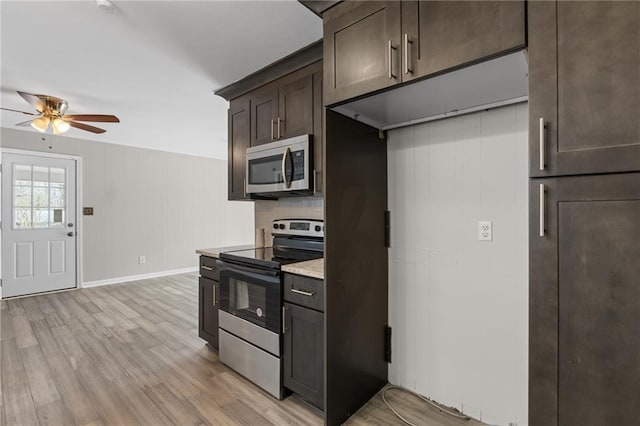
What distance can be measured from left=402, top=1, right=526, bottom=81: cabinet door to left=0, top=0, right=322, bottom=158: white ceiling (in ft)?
2.77

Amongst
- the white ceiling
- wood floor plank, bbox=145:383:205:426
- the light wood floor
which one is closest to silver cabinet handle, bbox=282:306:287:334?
the light wood floor

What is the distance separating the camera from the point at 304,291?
73.9 inches

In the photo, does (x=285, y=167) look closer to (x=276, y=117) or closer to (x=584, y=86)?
(x=276, y=117)

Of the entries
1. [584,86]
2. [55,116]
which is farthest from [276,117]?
[55,116]

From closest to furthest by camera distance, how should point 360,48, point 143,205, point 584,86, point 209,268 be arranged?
point 584,86
point 360,48
point 209,268
point 143,205

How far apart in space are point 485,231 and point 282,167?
1.38 metres

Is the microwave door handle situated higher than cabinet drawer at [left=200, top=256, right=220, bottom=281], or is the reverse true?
the microwave door handle

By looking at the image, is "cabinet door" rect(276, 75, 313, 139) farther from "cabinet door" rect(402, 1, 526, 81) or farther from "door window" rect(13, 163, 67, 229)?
"door window" rect(13, 163, 67, 229)

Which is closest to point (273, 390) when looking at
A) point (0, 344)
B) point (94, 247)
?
point (0, 344)

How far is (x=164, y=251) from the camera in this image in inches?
235

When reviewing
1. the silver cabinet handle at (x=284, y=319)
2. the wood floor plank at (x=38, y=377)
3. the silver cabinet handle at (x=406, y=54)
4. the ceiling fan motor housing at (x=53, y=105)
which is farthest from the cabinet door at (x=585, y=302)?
the ceiling fan motor housing at (x=53, y=105)

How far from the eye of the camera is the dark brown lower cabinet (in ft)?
8.79

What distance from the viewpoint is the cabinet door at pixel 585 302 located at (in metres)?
0.93

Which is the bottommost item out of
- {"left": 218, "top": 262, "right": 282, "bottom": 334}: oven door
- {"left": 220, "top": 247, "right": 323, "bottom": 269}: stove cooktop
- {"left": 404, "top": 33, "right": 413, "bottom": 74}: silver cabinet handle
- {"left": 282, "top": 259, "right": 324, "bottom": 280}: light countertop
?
{"left": 218, "top": 262, "right": 282, "bottom": 334}: oven door
